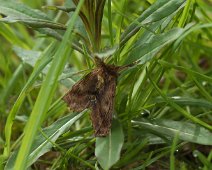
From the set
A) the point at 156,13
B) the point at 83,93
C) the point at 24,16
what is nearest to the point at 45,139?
the point at 83,93

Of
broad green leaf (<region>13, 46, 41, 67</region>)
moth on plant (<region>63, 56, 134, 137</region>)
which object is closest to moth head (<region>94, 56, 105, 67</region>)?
moth on plant (<region>63, 56, 134, 137</region>)

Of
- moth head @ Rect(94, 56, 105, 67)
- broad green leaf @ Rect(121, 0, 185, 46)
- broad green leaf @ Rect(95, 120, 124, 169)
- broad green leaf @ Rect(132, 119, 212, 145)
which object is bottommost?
broad green leaf @ Rect(132, 119, 212, 145)

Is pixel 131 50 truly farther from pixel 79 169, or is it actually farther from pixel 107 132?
pixel 79 169

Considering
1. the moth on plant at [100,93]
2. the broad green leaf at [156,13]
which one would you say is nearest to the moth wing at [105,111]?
the moth on plant at [100,93]

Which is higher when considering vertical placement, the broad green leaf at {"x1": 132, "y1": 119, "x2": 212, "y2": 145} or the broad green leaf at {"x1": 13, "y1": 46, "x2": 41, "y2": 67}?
the broad green leaf at {"x1": 13, "y1": 46, "x2": 41, "y2": 67}

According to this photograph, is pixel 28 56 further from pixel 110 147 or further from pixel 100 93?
pixel 110 147

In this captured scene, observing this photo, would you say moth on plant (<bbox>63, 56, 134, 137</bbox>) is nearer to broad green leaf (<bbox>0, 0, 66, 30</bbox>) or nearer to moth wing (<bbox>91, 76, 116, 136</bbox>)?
moth wing (<bbox>91, 76, 116, 136</bbox>)
